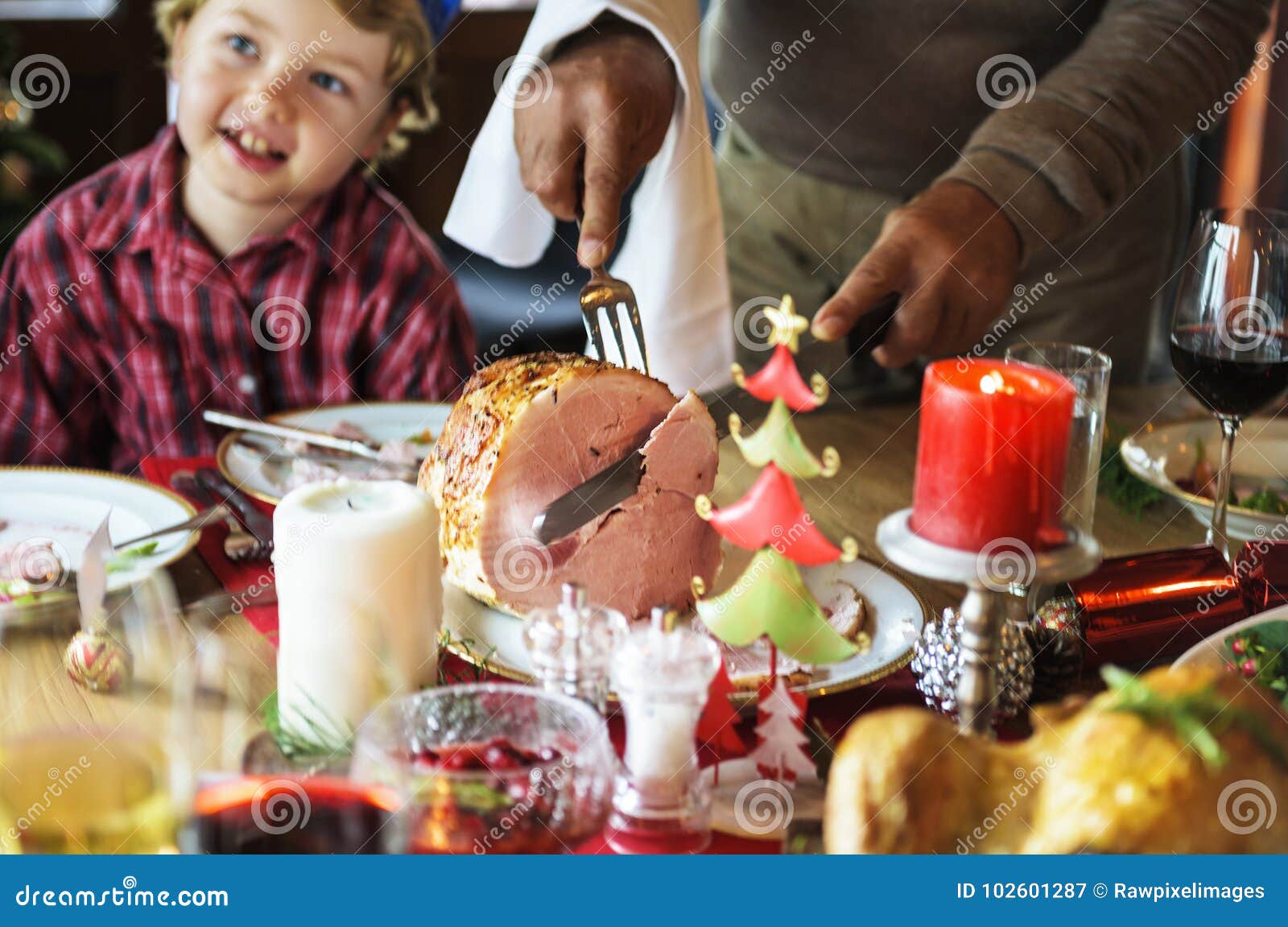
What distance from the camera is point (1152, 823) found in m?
0.60

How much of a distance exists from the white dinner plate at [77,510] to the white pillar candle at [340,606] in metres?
0.30

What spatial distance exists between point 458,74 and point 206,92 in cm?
160

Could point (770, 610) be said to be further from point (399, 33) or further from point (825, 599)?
point (399, 33)

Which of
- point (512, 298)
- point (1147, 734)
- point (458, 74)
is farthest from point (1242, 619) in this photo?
point (458, 74)

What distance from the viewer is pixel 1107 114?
155 cm

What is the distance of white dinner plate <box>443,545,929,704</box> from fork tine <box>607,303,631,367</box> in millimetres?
230

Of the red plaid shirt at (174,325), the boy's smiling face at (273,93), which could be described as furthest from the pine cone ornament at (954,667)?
the boy's smiling face at (273,93)

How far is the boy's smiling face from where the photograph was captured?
2160 millimetres

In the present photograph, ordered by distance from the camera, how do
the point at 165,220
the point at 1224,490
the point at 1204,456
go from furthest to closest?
the point at 165,220
the point at 1204,456
the point at 1224,490

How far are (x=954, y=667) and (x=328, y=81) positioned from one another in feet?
5.76

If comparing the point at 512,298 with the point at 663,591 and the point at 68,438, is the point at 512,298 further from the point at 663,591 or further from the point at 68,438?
the point at 663,591

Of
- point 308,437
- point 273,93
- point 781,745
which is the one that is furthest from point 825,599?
point 273,93

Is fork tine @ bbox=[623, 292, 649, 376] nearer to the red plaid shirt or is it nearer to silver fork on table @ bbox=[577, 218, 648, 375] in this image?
silver fork on table @ bbox=[577, 218, 648, 375]

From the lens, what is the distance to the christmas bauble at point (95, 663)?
2.76 ft
